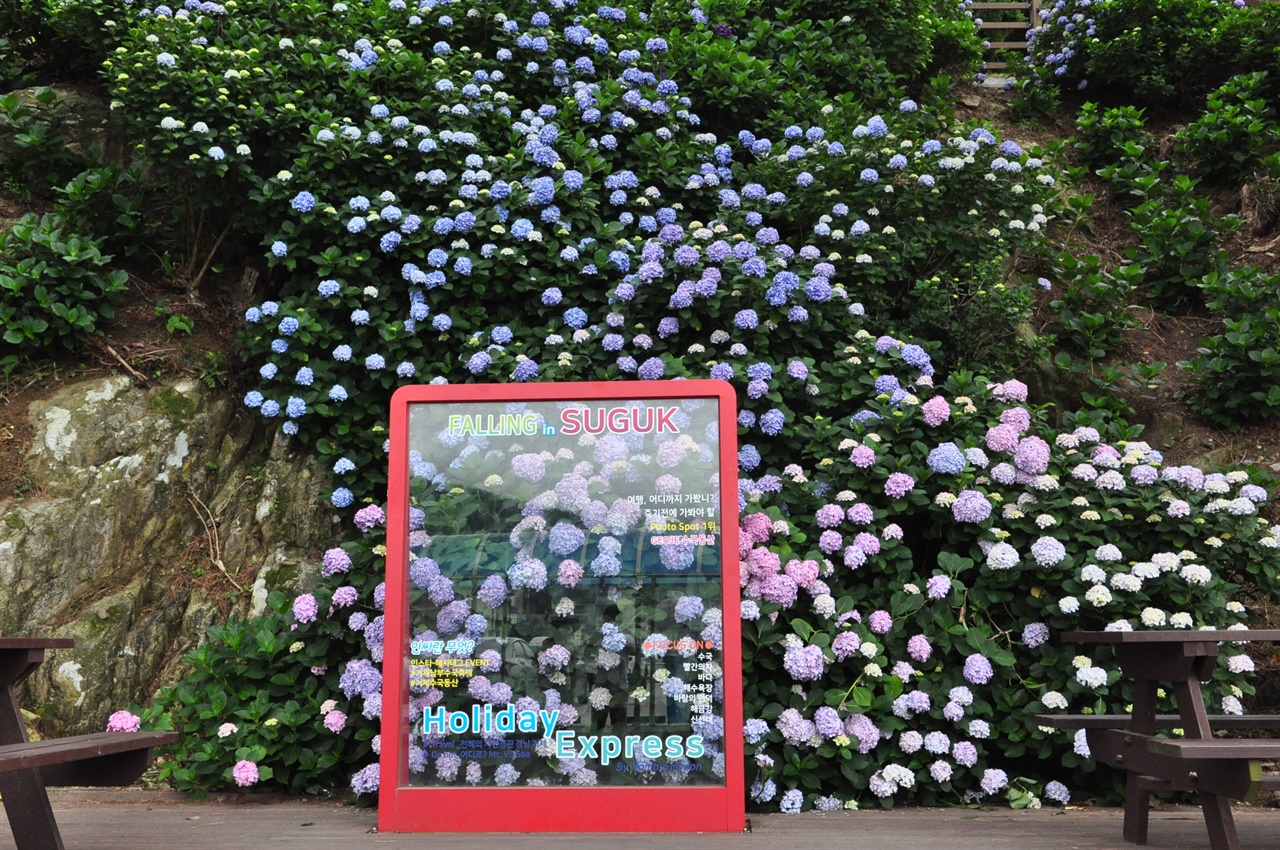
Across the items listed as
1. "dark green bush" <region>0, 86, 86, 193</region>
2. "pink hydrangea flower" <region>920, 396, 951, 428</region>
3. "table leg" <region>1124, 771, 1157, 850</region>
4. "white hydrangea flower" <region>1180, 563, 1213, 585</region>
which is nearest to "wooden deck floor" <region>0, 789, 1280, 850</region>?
"table leg" <region>1124, 771, 1157, 850</region>

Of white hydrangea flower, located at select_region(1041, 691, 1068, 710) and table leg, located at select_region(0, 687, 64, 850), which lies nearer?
table leg, located at select_region(0, 687, 64, 850)

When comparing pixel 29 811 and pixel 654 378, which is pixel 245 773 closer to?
pixel 29 811

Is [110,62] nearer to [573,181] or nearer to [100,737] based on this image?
[573,181]

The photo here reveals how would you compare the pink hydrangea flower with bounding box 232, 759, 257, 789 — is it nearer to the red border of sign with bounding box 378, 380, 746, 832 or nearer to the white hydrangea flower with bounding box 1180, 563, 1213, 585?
the red border of sign with bounding box 378, 380, 746, 832

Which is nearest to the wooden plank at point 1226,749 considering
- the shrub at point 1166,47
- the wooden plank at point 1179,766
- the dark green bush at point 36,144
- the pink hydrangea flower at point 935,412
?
the wooden plank at point 1179,766

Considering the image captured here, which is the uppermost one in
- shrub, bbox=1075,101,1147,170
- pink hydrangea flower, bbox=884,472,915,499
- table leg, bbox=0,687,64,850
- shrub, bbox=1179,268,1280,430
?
Answer: shrub, bbox=1075,101,1147,170

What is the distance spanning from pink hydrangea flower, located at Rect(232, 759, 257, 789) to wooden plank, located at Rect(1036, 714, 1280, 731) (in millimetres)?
3034

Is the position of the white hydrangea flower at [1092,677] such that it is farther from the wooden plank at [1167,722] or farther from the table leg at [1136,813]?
the table leg at [1136,813]

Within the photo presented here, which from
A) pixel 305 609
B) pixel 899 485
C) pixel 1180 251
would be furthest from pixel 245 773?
pixel 1180 251

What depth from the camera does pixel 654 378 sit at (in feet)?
15.4

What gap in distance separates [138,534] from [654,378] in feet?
9.19

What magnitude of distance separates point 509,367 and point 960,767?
108 inches

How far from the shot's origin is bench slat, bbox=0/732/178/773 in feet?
7.98

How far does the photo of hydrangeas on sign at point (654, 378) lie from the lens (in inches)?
133
